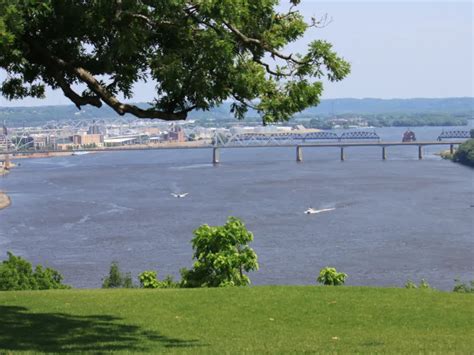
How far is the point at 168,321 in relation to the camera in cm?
671

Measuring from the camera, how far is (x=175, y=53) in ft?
17.4

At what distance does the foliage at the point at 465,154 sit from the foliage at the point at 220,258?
47.5 m

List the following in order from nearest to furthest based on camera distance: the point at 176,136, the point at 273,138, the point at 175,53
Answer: the point at 175,53, the point at 273,138, the point at 176,136

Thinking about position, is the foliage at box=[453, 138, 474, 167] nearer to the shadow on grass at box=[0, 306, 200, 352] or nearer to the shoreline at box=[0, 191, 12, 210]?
the shoreline at box=[0, 191, 12, 210]

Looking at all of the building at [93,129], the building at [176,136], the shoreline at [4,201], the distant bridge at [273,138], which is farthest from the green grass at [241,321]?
the building at [93,129]

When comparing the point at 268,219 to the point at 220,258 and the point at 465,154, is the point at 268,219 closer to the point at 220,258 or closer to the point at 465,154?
the point at 220,258

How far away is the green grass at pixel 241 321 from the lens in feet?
17.2

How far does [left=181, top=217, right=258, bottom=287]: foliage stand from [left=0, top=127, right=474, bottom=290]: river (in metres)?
6.31

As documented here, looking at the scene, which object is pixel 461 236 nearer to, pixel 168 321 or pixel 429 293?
pixel 429 293

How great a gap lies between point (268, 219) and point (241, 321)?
74.4 feet

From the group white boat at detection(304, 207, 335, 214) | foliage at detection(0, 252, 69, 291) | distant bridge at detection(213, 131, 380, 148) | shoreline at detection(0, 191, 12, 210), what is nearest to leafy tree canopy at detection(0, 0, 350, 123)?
foliage at detection(0, 252, 69, 291)

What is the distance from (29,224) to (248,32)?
26083mm

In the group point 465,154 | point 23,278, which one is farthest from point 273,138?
point 23,278

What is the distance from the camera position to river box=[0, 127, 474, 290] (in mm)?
21266
